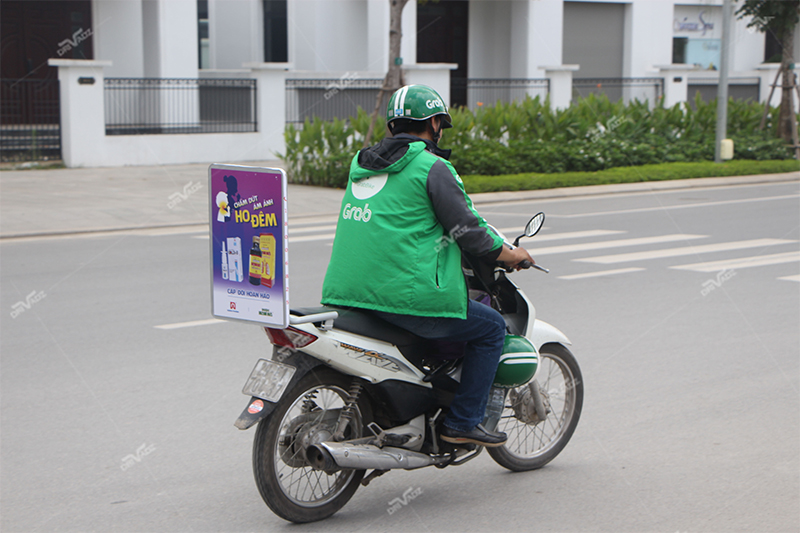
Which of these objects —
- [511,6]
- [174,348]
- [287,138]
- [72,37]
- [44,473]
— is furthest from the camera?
[511,6]

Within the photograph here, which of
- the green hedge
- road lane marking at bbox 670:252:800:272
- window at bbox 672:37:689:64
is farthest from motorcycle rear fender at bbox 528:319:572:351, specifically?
window at bbox 672:37:689:64

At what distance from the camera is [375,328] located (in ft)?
13.5

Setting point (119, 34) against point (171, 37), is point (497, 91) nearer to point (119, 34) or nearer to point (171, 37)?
point (171, 37)

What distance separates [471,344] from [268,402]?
0.94 m

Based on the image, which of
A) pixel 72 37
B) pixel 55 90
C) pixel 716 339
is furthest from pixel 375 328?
pixel 72 37

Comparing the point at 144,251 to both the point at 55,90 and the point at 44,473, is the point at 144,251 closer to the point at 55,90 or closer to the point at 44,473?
the point at 44,473

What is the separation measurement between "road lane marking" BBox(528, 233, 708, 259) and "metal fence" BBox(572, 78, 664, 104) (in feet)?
56.2

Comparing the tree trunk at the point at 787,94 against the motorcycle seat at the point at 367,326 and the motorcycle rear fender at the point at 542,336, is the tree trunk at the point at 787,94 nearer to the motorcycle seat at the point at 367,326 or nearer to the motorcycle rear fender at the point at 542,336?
the motorcycle rear fender at the point at 542,336

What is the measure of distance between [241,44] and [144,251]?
23.5 meters

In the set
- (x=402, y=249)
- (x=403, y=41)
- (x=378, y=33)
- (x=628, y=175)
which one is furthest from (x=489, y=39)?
(x=402, y=249)

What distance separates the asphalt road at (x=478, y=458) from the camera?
433 centimetres

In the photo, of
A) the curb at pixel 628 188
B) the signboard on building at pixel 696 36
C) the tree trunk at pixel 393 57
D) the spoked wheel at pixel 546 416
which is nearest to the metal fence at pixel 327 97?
the tree trunk at pixel 393 57

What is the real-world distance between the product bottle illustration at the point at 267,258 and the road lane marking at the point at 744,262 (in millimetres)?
7521

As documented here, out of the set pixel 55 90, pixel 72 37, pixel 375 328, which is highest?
pixel 72 37
